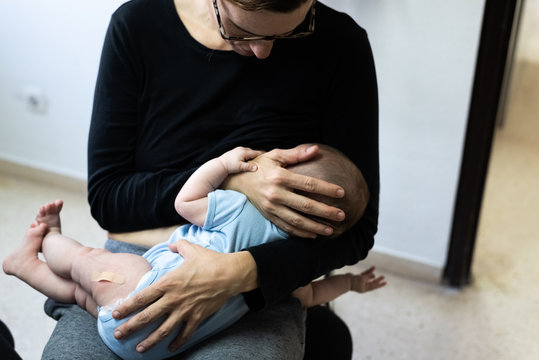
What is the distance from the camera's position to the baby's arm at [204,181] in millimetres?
1192

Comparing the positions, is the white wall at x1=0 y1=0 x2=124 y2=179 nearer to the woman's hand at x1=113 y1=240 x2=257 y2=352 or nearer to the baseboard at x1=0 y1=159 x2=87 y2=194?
the baseboard at x1=0 y1=159 x2=87 y2=194

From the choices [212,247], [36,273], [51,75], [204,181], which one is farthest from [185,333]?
[51,75]

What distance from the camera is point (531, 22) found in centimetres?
410

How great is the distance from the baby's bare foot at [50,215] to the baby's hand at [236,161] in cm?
42

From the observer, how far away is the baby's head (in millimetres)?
1167

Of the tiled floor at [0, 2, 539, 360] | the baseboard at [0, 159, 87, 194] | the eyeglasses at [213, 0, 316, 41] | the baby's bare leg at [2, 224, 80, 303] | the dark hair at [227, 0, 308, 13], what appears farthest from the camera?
the baseboard at [0, 159, 87, 194]

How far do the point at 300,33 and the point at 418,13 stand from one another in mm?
877

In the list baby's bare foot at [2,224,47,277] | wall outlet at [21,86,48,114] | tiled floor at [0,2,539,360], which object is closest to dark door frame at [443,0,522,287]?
tiled floor at [0,2,539,360]

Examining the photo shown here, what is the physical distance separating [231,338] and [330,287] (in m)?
0.36

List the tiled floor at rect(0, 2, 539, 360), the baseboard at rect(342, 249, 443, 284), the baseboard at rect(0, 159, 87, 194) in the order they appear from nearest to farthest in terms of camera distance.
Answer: the tiled floor at rect(0, 2, 539, 360)
the baseboard at rect(342, 249, 443, 284)
the baseboard at rect(0, 159, 87, 194)

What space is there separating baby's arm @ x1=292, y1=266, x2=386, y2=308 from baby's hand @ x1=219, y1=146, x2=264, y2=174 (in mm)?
306

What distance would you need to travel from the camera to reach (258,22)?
42.2 inches

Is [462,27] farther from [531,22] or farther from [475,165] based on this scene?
[531,22]

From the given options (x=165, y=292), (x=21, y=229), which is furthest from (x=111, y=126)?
(x=21, y=229)
